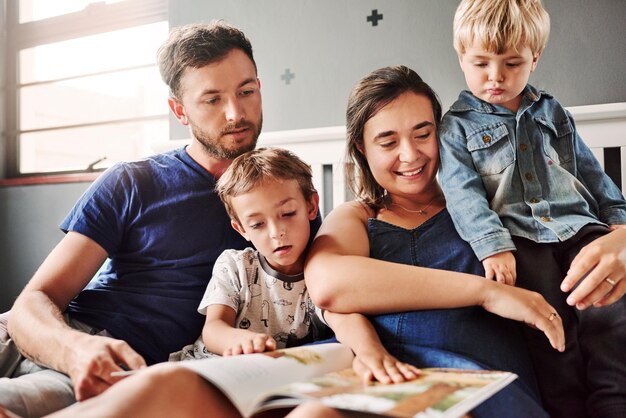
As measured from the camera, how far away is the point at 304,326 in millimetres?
1223

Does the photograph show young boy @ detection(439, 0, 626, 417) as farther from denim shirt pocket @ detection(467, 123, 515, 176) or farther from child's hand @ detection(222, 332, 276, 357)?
child's hand @ detection(222, 332, 276, 357)

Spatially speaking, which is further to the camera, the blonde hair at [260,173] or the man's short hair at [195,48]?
the man's short hair at [195,48]

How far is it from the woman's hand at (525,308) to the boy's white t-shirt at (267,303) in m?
0.38

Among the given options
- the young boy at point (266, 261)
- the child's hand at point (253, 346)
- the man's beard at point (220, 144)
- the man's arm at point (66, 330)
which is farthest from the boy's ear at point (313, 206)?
the man's arm at point (66, 330)

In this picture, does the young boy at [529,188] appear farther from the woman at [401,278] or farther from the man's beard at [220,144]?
the man's beard at [220,144]

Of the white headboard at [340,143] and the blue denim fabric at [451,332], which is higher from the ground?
the white headboard at [340,143]

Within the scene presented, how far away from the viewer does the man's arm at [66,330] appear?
95 centimetres

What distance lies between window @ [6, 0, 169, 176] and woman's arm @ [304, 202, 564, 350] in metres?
1.91

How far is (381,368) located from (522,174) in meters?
0.53

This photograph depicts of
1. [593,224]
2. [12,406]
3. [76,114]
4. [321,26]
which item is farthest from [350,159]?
[76,114]

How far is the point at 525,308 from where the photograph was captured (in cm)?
96

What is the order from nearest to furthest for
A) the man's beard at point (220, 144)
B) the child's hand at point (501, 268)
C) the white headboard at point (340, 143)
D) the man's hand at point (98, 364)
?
1. the man's hand at point (98, 364)
2. the child's hand at point (501, 268)
3. the man's beard at point (220, 144)
4. the white headboard at point (340, 143)

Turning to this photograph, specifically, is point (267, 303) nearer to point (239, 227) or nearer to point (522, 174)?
point (239, 227)

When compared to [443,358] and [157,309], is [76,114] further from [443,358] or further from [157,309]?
[443,358]
